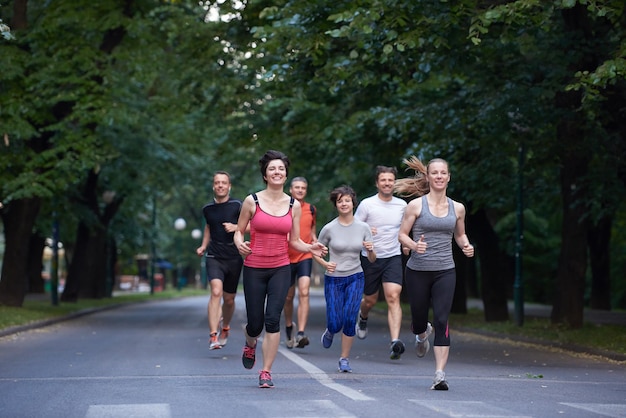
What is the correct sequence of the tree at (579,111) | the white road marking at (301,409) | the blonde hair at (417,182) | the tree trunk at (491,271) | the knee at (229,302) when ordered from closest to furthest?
1. the white road marking at (301,409)
2. the blonde hair at (417,182)
3. the knee at (229,302)
4. the tree at (579,111)
5. the tree trunk at (491,271)

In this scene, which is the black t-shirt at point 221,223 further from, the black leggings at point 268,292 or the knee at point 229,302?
the black leggings at point 268,292

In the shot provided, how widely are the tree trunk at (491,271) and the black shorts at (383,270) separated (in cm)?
1379

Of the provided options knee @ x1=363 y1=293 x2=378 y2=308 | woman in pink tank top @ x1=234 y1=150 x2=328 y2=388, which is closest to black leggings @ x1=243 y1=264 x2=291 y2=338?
woman in pink tank top @ x1=234 y1=150 x2=328 y2=388

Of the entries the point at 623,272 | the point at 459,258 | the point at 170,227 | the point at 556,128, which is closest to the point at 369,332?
the point at 556,128

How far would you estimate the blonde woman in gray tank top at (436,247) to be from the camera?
424 inches

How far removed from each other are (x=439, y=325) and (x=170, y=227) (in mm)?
68390

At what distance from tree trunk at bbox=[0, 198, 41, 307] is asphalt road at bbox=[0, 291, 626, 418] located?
976 cm

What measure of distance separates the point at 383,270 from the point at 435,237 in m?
2.66

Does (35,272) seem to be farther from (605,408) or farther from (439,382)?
(605,408)

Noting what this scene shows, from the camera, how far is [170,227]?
3088 inches


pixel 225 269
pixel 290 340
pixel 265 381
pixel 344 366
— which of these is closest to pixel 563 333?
pixel 290 340

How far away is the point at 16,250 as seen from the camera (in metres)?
28.8

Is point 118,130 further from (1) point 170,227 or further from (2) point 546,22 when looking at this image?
(1) point 170,227

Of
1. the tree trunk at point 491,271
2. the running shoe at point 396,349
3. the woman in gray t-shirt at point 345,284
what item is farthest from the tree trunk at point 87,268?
the running shoe at point 396,349
